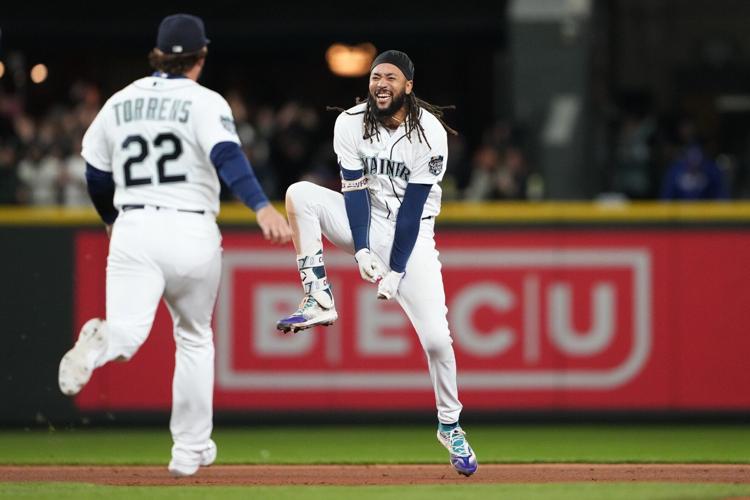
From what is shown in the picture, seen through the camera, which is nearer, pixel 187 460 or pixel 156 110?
pixel 156 110

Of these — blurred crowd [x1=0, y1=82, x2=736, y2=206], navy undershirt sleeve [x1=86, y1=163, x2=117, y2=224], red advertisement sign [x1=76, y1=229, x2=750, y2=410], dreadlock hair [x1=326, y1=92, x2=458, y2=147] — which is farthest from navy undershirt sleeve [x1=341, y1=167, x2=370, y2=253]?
blurred crowd [x1=0, y1=82, x2=736, y2=206]

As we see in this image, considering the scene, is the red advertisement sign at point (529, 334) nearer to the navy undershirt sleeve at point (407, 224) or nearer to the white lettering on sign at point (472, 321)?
the white lettering on sign at point (472, 321)

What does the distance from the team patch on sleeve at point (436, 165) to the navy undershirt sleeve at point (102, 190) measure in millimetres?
1704

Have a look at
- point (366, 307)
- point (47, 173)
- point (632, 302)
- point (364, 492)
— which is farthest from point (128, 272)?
point (47, 173)

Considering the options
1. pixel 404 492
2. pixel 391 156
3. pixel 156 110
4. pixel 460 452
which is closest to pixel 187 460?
pixel 404 492

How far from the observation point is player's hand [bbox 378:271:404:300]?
28.1 feet

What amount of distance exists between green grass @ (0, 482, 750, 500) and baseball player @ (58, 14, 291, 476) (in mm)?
561

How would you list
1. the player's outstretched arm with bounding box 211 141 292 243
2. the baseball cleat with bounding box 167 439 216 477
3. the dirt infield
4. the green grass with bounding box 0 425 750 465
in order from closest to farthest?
1. the player's outstretched arm with bounding box 211 141 292 243
2. the baseball cleat with bounding box 167 439 216 477
3. the dirt infield
4. the green grass with bounding box 0 425 750 465

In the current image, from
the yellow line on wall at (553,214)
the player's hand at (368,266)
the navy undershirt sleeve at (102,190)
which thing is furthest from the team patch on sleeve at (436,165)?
the yellow line on wall at (553,214)

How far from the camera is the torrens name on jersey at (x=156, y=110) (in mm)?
8141

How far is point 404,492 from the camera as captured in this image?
8.52m

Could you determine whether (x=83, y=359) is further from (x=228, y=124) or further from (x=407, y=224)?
(x=407, y=224)

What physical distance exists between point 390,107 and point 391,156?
0.90 feet

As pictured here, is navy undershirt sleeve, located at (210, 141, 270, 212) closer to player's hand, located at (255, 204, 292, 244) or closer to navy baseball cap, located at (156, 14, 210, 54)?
player's hand, located at (255, 204, 292, 244)
